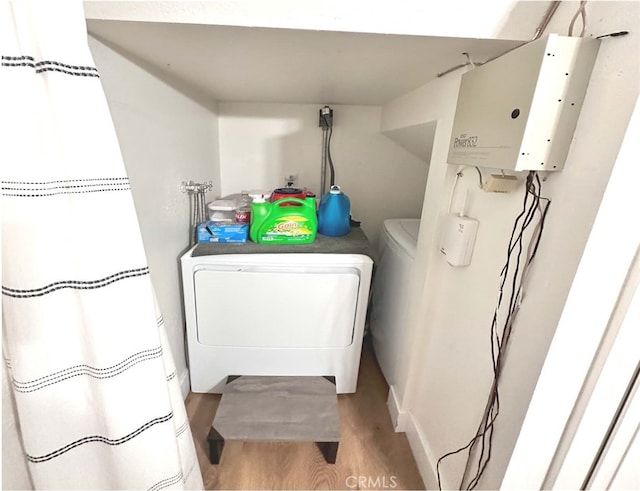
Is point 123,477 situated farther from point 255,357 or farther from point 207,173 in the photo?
point 207,173

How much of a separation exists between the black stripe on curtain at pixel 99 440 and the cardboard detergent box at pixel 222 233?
3.30 ft

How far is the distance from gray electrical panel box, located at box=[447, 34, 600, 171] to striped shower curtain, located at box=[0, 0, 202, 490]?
3.39 ft

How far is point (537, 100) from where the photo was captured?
0.75m

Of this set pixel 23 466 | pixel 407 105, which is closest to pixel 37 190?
pixel 23 466

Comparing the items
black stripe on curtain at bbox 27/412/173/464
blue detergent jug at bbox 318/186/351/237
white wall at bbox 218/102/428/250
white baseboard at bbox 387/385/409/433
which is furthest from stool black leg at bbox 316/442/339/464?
white wall at bbox 218/102/428/250

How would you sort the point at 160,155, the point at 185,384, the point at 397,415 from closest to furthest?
the point at 160,155 → the point at 397,415 → the point at 185,384

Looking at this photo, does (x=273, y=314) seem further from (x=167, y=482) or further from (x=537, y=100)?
(x=537, y=100)

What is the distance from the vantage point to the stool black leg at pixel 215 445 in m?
1.44

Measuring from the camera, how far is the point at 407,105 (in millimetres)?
1690

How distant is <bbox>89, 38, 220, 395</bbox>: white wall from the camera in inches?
44.8

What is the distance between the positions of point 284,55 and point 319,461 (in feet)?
6.23

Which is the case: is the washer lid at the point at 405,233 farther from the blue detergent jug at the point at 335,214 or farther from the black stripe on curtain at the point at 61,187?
the black stripe on curtain at the point at 61,187

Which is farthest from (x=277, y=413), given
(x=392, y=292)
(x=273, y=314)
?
(x=392, y=292)

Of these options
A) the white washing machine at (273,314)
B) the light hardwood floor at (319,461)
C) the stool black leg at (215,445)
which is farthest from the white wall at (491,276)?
the stool black leg at (215,445)
